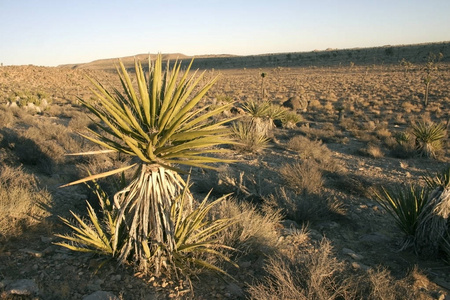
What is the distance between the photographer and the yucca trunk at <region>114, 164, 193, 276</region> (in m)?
3.40

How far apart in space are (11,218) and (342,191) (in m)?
6.47

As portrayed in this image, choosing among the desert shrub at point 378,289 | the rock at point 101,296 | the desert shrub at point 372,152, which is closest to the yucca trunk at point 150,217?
the rock at point 101,296

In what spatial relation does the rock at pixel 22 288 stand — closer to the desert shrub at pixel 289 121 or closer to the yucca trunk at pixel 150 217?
the yucca trunk at pixel 150 217

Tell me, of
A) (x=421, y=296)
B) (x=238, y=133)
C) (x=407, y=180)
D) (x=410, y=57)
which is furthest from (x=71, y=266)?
(x=410, y=57)

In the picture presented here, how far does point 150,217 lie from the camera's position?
3.52m

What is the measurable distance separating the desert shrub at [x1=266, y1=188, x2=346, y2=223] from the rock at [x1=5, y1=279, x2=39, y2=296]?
3.89 meters

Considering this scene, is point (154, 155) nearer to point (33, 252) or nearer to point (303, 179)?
point (33, 252)

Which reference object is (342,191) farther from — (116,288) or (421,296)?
(116,288)

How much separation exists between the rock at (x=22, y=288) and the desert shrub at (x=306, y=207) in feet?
12.7

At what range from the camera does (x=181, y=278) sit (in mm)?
3504

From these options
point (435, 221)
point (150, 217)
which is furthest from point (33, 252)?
point (435, 221)

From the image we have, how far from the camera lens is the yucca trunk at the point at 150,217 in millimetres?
3400

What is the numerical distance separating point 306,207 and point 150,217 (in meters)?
3.47

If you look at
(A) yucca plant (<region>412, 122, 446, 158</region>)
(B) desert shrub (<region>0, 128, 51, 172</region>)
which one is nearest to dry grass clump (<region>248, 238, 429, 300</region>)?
(B) desert shrub (<region>0, 128, 51, 172</region>)
